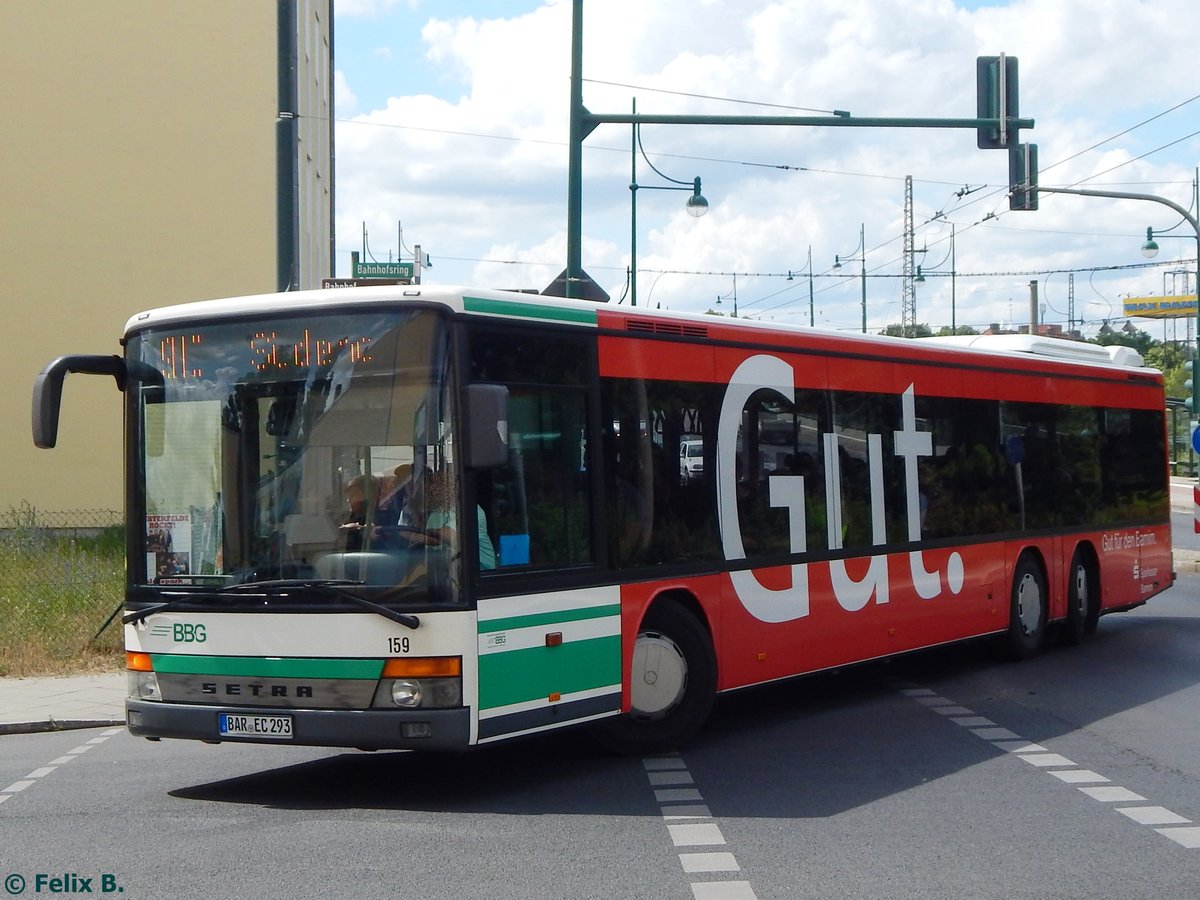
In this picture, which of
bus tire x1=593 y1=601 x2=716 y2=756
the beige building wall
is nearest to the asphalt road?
bus tire x1=593 y1=601 x2=716 y2=756

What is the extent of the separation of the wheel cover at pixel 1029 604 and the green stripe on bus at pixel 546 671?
6534 mm

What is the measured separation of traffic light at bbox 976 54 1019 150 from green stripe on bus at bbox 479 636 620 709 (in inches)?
395

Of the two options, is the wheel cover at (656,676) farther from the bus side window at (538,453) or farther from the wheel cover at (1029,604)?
the wheel cover at (1029,604)

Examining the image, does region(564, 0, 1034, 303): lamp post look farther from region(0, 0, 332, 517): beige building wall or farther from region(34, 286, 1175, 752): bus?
region(0, 0, 332, 517): beige building wall

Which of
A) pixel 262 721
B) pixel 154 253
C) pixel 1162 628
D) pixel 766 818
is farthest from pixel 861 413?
pixel 154 253

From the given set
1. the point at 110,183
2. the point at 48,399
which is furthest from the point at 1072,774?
the point at 110,183

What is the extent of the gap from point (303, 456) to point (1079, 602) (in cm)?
1000

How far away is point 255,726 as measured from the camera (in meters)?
8.30

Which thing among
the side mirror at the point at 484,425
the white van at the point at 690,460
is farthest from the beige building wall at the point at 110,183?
the side mirror at the point at 484,425

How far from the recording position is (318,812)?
8211mm

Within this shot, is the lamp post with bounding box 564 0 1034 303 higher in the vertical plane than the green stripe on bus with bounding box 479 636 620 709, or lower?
higher

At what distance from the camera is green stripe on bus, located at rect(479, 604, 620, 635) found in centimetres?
827

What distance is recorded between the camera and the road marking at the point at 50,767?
908cm

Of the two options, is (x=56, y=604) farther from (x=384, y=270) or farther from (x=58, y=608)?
(x=384, y=270)
